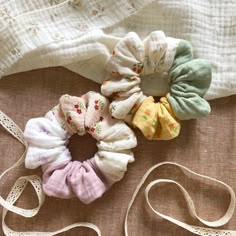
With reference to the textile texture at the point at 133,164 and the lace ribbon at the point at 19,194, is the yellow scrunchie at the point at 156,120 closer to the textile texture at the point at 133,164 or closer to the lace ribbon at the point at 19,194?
the textile texture at the point at 133,164

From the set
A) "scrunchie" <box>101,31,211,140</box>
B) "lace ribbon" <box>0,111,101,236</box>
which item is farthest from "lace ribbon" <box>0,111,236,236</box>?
"scrunchie" <box>101,31,211,140</box>

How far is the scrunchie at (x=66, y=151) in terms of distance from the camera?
36.1 inches

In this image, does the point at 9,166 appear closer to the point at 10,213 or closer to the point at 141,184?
the point at 10,213

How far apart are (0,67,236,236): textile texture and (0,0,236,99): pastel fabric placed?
0.12ft

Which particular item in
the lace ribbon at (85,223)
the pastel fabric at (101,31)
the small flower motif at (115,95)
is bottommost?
the lace ribbon at (85,223)

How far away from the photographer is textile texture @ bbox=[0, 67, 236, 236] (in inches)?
37.9

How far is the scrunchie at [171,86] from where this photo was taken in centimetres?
91

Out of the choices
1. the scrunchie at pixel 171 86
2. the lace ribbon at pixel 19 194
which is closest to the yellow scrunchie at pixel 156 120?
the scrunchie at pixel 171 86

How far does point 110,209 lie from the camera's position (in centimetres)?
96

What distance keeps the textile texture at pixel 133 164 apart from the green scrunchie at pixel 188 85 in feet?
0.23

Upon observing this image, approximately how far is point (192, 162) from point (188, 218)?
4.3 inches

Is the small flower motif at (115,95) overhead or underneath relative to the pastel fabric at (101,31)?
underneath

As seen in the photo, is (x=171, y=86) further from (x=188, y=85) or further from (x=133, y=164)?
(x=133, y=164)

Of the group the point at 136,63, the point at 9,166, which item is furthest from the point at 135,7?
the point at 9,166
